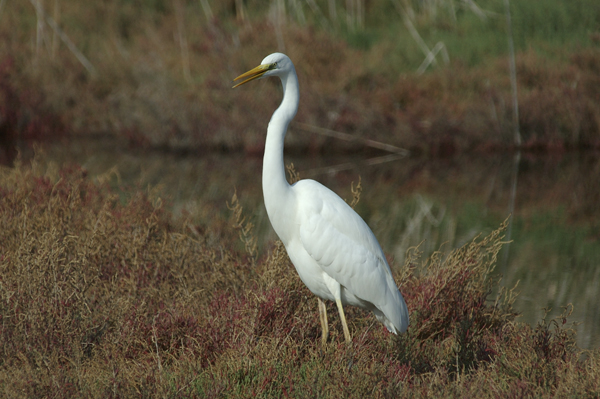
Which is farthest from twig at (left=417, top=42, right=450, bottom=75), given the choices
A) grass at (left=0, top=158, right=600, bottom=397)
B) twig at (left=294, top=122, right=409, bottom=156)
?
grass at (left=0, top=158, right=600, bottom=397)

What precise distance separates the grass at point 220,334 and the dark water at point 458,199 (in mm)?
1153

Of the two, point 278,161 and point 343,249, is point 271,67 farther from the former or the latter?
point 343,249

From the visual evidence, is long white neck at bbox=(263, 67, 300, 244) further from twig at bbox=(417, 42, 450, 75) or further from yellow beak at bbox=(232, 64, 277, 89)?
twig at bbox=(417, 42, 450, 75)

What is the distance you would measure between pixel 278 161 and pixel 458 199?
683 centimetres

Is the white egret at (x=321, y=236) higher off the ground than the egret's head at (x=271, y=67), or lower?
lower

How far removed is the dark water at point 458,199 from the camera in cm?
641

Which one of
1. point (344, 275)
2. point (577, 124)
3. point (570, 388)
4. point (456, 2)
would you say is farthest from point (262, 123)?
point (570, 388)

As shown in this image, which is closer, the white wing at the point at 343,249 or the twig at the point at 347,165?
the white wing at the point at 343,249

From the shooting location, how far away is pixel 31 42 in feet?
54.1

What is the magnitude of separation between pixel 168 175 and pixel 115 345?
7.60 m

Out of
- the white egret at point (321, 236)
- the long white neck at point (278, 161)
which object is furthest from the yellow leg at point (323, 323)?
the long white neck at point (278, 161)

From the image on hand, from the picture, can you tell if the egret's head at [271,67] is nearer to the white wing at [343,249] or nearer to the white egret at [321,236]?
the white egret at [321,236]

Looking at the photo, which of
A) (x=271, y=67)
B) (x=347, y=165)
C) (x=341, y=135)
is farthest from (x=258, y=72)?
(x=341, y=135)

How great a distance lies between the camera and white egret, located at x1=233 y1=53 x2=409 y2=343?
3758mm
